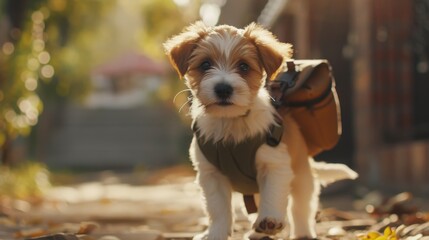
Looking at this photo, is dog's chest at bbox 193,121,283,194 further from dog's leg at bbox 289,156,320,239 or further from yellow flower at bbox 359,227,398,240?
yellow flower at bbox 359,227,398,240

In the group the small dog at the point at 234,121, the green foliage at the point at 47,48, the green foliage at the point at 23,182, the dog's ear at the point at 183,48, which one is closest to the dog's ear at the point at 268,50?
the small dog at the point at 234,121

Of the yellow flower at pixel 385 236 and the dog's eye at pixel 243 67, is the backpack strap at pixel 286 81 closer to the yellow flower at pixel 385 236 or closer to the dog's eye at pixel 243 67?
the dog's eye at pixel 243 67

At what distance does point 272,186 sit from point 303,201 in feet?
2.65

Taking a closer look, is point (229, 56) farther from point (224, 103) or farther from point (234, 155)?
point (234, 155)

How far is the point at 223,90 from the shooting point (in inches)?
197

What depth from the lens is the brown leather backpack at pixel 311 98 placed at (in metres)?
5.84

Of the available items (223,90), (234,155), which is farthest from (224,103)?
(234,155)

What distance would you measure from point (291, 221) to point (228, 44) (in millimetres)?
1528

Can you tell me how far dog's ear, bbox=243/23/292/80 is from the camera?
209 inches

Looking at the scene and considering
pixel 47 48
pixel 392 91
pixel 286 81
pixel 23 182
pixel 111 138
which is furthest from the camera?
pixel 111 138

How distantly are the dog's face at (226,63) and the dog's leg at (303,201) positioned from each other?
790 millimetres

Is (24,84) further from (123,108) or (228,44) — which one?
(123,108)

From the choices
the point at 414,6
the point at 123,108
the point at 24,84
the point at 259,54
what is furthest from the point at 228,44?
the point at 123,108

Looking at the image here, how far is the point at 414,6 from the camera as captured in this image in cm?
1097
